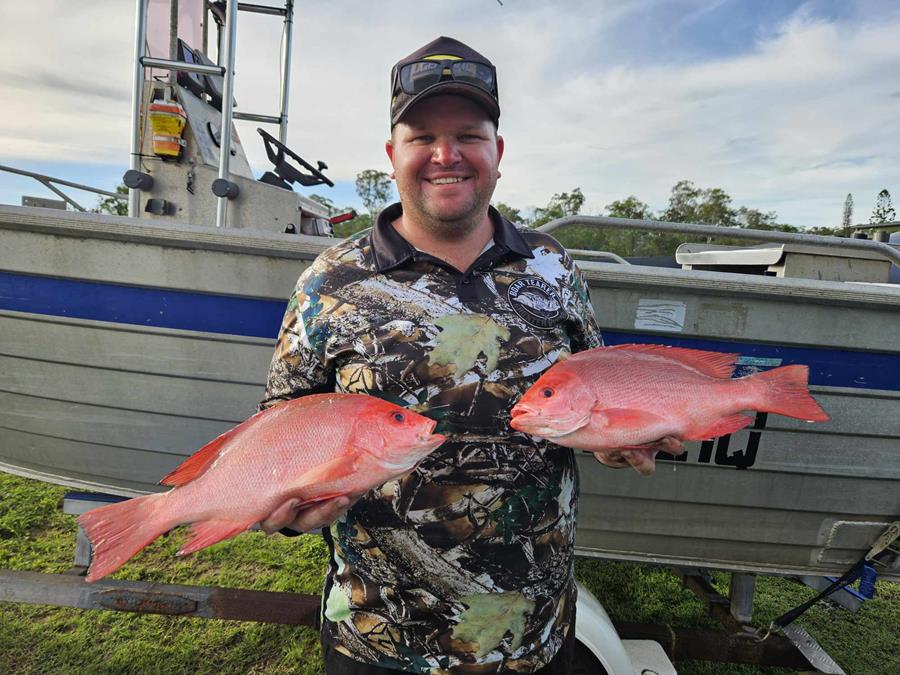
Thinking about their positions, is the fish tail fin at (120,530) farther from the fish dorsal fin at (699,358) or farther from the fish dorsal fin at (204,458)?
the fish dorsal fin at (699,358)

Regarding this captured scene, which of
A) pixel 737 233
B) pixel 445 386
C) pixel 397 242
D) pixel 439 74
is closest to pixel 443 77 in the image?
pixel 439 74

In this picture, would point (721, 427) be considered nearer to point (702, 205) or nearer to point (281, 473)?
point (281, 473)

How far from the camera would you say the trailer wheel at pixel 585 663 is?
2238mm

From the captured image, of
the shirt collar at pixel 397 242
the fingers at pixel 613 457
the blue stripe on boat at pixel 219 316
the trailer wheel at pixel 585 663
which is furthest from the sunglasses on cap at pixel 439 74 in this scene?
the trailer wheel at pixel 585 663

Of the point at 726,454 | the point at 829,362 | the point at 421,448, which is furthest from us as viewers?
the point at 726,454

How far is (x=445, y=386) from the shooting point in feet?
4.47

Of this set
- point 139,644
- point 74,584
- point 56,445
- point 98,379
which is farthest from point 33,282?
point 139,644

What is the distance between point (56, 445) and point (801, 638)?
386 centimetres

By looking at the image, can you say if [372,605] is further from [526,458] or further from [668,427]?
[668,427]

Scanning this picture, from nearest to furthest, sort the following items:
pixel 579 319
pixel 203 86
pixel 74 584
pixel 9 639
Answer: pixel 579 319
pixel 74 584
pixel 9 639
pixel 203 86

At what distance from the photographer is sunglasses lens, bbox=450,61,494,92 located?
142cm

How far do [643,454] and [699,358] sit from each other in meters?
0.30

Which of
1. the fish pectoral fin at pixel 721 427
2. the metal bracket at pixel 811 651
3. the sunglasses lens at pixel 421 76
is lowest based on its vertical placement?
the metal bracket at pixel 811 651

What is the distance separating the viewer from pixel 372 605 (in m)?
1.40
